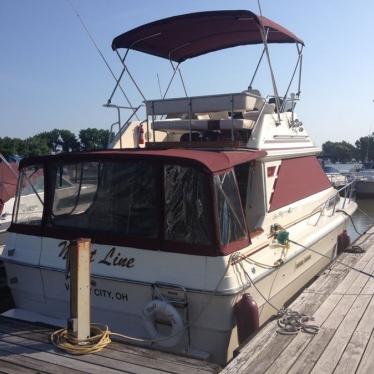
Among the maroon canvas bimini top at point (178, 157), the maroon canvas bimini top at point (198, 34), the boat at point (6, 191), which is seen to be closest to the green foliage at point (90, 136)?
the boat at point (6, 191)

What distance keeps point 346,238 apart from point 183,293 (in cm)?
566

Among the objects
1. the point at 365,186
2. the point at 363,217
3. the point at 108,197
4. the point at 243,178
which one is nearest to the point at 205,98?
the point at 243,178

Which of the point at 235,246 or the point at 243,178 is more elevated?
the point at 243,178

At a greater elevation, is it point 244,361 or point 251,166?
point 251,166

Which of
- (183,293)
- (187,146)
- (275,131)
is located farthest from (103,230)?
(275,131)

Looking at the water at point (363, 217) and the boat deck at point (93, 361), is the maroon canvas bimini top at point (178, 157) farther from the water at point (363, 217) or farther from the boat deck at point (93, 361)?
the water at point (363, 217)

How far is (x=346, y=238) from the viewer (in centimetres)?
920

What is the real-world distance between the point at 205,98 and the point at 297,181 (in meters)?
2.14

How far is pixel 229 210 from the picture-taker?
4836 millimetres

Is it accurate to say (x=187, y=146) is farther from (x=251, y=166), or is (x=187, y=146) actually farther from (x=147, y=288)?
(x=147, y=288)

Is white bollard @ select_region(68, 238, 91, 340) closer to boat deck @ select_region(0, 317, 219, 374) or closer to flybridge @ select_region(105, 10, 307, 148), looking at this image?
boat deck @ select_region(0, 317, 219, 374)

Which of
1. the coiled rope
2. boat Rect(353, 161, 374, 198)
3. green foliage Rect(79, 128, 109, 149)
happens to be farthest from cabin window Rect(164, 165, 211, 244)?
green foliage Rect(79, 128, 109, 149)

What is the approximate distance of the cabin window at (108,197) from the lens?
4.96m

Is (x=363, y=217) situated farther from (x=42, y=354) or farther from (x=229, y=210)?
(x=42, y=354)
